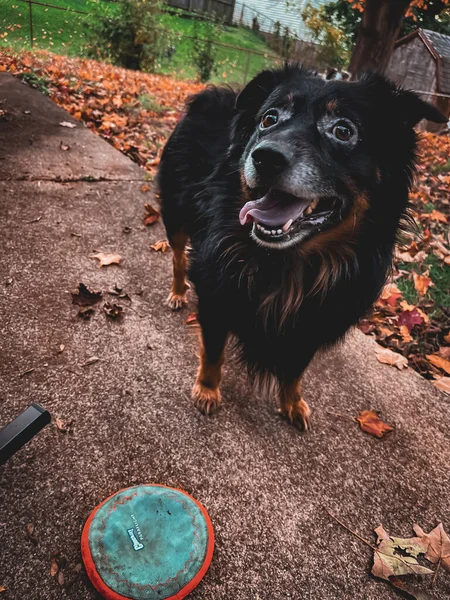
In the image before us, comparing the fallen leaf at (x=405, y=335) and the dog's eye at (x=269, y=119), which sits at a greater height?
the dog's eye at (x=269, y=119)

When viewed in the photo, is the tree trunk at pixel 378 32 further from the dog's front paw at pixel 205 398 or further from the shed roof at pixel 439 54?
the dog's front paw at pixel 205 398

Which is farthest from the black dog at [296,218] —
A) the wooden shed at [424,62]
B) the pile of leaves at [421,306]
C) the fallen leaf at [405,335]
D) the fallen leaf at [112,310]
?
the wooden shed at [424,62]

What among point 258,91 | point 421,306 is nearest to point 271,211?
point 258,91

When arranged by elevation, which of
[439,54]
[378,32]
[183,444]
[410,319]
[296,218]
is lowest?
[183,444]

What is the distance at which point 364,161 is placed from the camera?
1721 mm

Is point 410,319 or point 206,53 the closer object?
point 410,319

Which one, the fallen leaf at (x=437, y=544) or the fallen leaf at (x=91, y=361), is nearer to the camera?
the fallen leaf at (x=437, y=544)

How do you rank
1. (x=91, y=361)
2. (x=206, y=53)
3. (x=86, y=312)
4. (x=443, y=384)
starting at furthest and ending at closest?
(x=206, y=53), (x=443, y=384), (x=86, y=312), (x=91, y=361)

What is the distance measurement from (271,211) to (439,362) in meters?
1.91

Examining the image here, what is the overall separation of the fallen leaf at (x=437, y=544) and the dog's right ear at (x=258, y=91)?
205cm

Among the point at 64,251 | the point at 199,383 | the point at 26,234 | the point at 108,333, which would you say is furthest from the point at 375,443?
the point at 26,234

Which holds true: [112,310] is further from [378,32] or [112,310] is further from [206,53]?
[206,53]

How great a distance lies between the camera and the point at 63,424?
1808mm

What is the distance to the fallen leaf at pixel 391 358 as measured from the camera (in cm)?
266
